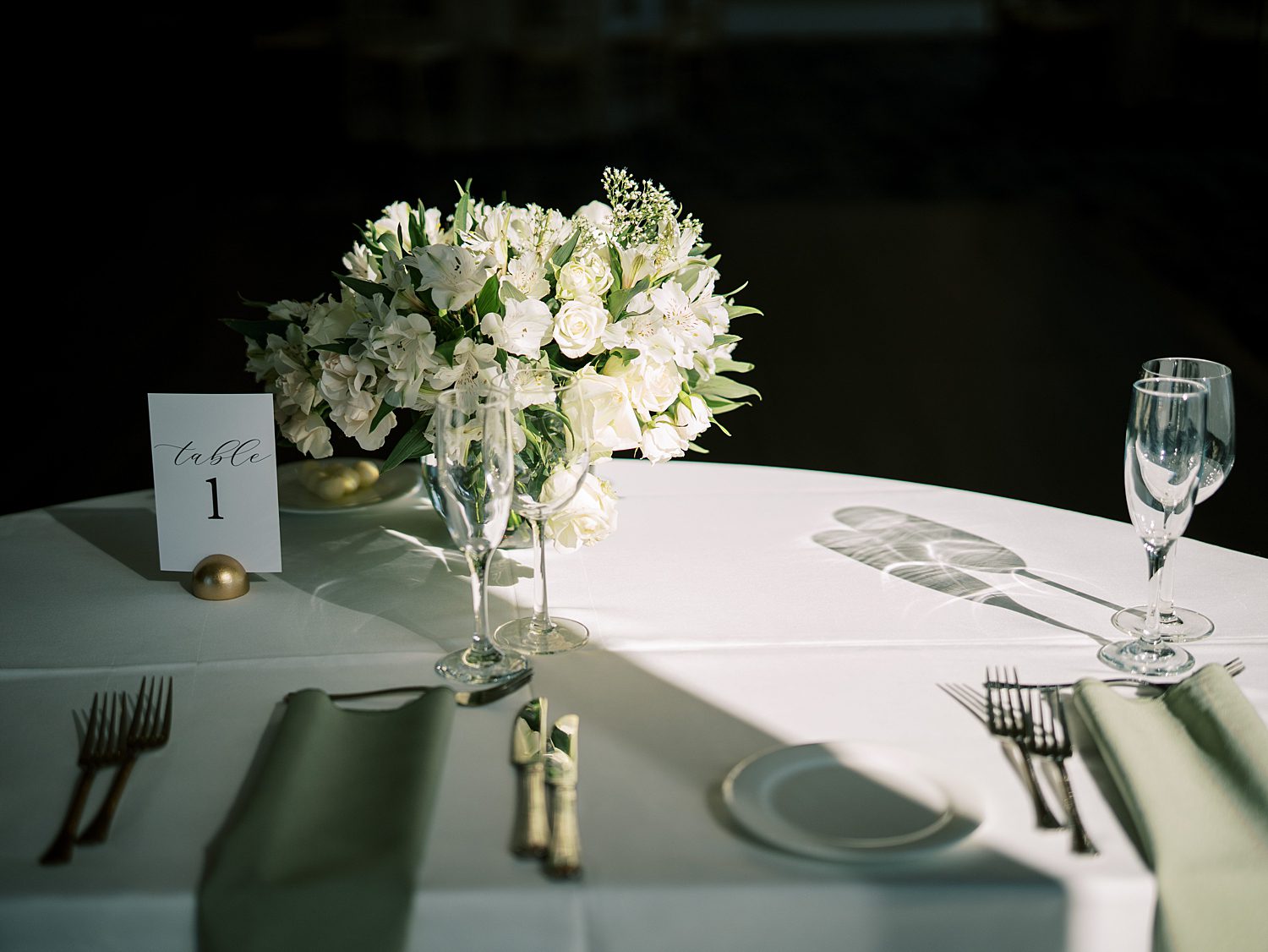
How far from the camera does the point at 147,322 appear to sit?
5457 mm

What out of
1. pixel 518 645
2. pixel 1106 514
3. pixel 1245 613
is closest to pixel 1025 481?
pixel 1106 514

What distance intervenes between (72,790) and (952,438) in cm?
344

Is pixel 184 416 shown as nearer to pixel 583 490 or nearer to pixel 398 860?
pixel 583 490

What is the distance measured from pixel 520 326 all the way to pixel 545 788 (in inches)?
18.8

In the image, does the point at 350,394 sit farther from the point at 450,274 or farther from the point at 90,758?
the point at 90,758

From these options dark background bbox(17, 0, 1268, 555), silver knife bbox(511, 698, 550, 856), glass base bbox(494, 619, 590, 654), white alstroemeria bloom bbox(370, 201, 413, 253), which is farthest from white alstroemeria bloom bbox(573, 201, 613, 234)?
dark background bbox(17, 0, 1268, 555)

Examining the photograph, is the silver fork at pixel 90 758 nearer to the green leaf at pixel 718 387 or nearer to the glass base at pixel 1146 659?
the green leaf at pixel 718 387

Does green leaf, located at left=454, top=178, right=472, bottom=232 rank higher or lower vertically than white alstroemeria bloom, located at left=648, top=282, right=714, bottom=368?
higher

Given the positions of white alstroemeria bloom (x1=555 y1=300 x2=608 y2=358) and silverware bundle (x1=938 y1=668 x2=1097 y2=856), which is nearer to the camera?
silverware bundle (x1=938 y1=668 x2=1097 y2=856)

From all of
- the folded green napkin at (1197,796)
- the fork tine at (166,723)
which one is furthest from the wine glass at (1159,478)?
the fork tine at (166,723)

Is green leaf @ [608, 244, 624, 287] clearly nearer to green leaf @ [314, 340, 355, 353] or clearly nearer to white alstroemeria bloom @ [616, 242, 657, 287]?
white alstroemeria bloom @ [616, 242, 657, 287]

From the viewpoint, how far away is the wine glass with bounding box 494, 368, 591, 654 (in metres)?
1.33

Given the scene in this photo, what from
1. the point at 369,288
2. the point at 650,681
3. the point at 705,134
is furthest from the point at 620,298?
the point at 705,134

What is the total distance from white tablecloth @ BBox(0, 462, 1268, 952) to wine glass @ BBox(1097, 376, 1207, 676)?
1.8 inches
